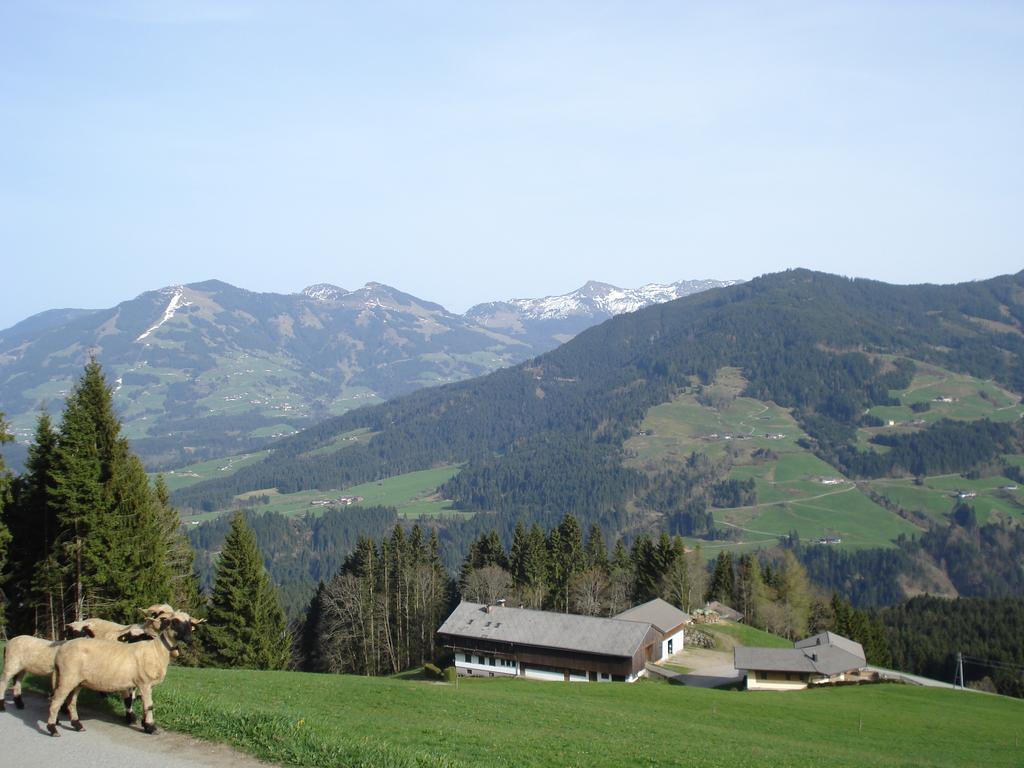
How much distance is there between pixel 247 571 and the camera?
4847cm

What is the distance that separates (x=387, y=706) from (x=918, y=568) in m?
192

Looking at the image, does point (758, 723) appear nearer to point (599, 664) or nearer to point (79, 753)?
point (599, 664)

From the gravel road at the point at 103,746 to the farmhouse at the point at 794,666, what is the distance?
172 ft

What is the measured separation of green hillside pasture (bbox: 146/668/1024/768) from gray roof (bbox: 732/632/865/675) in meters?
7.53

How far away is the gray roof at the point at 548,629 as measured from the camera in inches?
2383

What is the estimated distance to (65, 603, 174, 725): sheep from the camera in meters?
15.0

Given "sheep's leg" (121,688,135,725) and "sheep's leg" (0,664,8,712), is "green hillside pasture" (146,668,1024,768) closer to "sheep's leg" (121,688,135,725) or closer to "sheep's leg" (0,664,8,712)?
"sheep's leg" (121,688,135,725)

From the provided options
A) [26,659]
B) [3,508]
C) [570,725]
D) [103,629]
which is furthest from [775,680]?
[26,659]

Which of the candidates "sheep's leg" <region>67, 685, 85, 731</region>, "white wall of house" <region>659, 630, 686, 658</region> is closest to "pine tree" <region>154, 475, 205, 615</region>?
"sheep's leg" <region>67, 685, 85, 731</region>

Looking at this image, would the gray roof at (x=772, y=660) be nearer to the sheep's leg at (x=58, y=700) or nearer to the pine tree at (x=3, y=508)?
the pine tree at (x=3, y=508)

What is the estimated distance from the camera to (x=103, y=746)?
44.4 feet

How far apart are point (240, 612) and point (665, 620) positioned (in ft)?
128

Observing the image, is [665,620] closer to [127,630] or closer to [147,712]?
[127,630]

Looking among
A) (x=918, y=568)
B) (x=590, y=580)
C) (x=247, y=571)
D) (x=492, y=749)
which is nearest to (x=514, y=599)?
(x=590, y=580)
